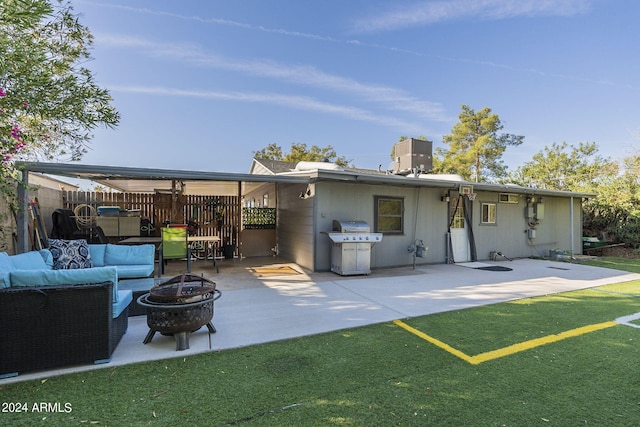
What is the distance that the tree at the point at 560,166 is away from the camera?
2139 centimetres

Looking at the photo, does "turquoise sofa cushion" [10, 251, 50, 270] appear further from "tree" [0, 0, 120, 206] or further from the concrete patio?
the concrete patio

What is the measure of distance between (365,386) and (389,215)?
6.24 m

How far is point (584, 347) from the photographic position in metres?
3.13

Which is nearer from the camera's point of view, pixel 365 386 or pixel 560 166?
pixel 365 386

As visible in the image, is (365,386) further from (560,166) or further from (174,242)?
(560,166)

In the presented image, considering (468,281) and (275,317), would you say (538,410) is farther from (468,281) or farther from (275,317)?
(468,281)

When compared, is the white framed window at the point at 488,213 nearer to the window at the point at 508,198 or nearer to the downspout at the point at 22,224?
the window at the point at 508,198

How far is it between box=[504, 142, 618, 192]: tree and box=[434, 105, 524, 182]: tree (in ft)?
5.87

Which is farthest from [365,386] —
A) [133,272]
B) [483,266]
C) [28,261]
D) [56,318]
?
[483,266]

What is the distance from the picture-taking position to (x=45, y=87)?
360cm

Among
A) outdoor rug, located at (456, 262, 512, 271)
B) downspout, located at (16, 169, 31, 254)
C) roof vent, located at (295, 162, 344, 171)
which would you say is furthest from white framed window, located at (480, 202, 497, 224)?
downspout, located at (16, 169, 31, 254)

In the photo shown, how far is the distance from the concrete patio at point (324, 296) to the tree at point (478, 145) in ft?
55.0

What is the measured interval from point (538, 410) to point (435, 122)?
2617cm

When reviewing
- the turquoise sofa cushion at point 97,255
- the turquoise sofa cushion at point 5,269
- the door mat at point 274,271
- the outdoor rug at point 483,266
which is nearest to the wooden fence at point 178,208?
the door mat at point 274,271
